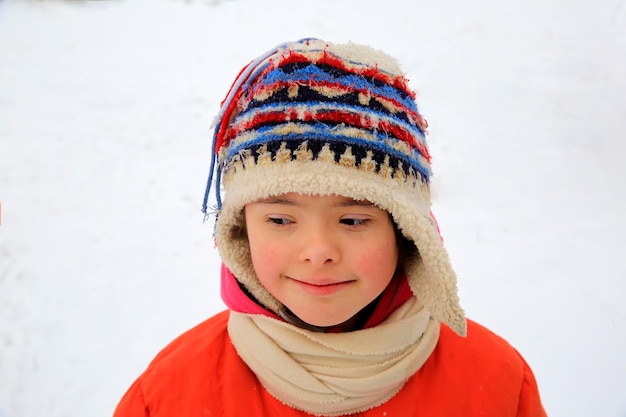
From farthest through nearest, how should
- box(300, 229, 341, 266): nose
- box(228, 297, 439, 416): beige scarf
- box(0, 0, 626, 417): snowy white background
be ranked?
box(0, 0, 626, 417): snowy white background
box(228, 297, 439, 416): beige scarf
box(300, 229, 341, 266): nose

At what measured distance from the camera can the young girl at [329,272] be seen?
1111 millimetres

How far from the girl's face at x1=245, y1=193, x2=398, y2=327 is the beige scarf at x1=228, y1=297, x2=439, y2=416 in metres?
0.09

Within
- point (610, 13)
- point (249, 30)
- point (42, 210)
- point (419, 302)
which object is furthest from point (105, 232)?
point (610, 13)

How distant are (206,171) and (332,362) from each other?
2844 millimetres

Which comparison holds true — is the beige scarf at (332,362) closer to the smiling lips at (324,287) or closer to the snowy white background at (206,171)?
the smiling lips at (324,287)

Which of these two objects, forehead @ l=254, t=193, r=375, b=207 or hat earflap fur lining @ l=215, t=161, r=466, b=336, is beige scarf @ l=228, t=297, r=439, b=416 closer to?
hat earflap fur lining @ l=215, t=161, r=466, b=336

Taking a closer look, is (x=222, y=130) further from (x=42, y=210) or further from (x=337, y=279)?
(x=42, y=210)

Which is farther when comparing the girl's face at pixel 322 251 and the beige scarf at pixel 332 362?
the beige scarf at pixel 332 362

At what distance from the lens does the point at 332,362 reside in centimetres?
127

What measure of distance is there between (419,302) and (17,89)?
15.3 ft

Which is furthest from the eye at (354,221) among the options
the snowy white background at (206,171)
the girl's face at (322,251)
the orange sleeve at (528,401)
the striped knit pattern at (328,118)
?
the snowy white background at (206,171)

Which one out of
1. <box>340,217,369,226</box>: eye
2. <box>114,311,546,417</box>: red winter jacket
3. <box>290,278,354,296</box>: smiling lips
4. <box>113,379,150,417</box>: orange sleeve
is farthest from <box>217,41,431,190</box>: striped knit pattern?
<box>113,379,150,417</box>: orange sleeve

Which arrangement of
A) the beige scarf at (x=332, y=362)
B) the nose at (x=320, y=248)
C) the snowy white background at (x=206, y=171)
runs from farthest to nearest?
the snowy white background at (x=206, y=171)
the beige scarf at (x=332, y=362)
the nose at (x=320, y=248)

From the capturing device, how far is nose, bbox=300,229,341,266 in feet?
3.55
